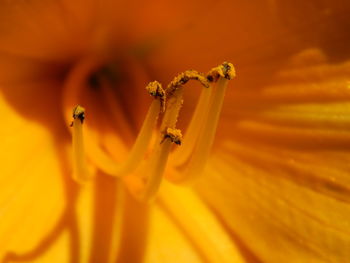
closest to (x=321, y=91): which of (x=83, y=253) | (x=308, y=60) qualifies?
(x=308, y=60)

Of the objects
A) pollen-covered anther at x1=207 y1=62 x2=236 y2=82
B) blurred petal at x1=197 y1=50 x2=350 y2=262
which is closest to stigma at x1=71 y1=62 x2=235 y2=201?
pollen-covered anther at x1=207 y1=62 x2=236 y2=82

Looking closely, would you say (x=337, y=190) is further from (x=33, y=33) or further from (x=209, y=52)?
(x=33, y=33)

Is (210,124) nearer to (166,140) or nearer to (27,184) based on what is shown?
(166,140)

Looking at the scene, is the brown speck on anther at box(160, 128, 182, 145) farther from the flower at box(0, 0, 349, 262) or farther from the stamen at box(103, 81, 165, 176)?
the flower at box(0, 0, 349, 262)

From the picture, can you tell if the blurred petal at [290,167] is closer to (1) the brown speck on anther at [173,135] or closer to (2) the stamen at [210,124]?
(2) the stamen at [210,124]

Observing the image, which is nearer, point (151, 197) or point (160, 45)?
point (151, 197)

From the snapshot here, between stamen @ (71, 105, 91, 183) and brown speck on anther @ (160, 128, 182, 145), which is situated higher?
brown speck on anther @ (160, 128, 182, 145)

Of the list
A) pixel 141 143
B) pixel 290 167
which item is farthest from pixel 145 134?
pixel 290 167
